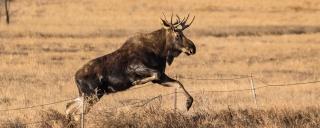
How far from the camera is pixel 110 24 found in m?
58.1

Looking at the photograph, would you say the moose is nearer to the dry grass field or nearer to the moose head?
the moose head

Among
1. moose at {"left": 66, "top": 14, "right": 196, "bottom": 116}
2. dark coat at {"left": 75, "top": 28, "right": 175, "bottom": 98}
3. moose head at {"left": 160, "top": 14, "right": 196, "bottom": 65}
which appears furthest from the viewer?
moose head at {"left": 160, "top": 14, "right": 196, "bottom": 65}

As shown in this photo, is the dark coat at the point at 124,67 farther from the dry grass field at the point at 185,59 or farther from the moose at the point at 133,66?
the dry grass field at the point at 185,59

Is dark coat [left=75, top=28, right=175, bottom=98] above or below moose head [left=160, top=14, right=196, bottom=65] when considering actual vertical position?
below

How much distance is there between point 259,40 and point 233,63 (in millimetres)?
12678

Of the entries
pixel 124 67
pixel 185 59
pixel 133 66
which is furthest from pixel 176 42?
pixel 185 59

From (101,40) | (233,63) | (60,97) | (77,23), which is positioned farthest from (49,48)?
(77,23)

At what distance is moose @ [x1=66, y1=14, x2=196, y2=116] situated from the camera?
42.7 feet

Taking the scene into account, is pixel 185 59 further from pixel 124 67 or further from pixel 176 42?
pixel 124 67

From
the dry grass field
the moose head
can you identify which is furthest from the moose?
the dry grass field

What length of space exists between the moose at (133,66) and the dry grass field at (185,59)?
359 mm

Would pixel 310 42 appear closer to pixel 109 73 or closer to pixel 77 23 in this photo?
pixel 77 23

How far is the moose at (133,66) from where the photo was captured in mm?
13008

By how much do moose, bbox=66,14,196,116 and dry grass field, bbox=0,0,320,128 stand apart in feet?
Answer: 1.18
